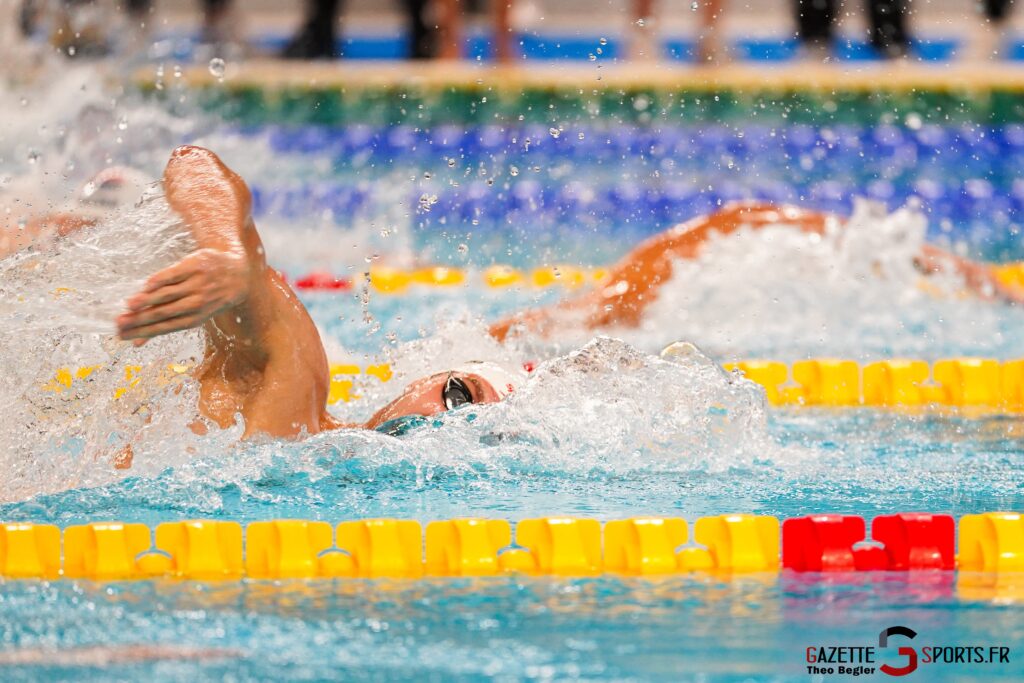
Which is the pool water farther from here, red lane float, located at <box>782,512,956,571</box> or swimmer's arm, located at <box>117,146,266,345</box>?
swimmer's arm, located at <box>117,146,266,345</box>

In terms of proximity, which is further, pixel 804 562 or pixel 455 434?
pixel 455 434

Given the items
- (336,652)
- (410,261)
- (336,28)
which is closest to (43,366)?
(336,652)

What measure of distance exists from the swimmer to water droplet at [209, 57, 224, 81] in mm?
5608

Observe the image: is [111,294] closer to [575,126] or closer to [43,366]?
[43,366]

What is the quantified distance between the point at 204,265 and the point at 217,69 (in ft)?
20.1

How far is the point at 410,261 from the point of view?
6125 mm

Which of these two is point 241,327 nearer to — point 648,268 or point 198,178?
point 198,178

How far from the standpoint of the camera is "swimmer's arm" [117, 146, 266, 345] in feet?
7.09

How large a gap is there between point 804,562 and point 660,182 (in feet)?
17.6

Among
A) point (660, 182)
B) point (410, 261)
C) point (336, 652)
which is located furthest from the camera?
point (660, 182)

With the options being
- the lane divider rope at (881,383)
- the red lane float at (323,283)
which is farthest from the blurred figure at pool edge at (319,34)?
the lane divider rope at (881,383)

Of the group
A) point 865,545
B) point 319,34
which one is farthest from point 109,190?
point 319,34

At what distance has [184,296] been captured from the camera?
217cm

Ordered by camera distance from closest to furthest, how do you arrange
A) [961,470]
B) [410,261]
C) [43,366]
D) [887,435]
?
1. [43,366]
2. [961,470]
3. [887,435]
4. [410,261]
